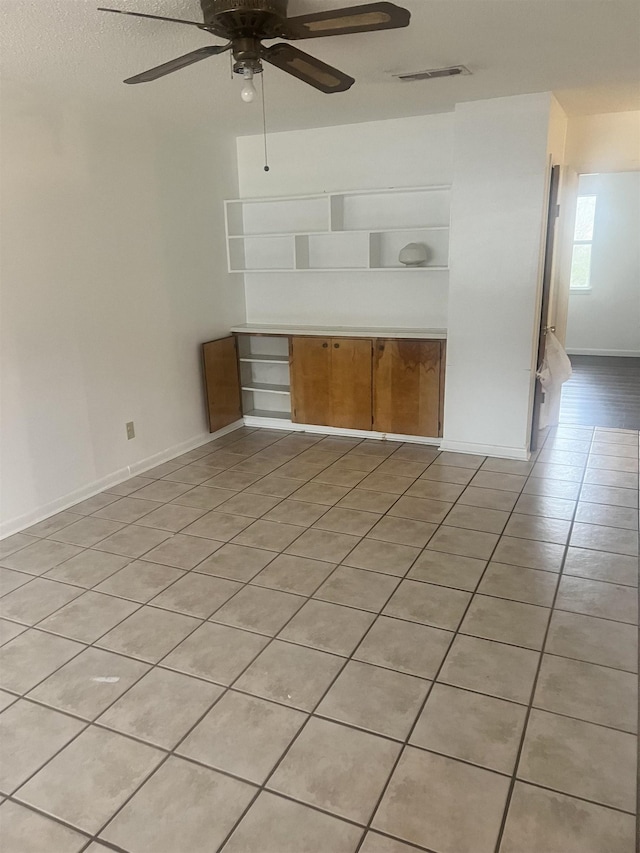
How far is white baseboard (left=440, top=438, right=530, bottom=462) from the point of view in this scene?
4.20 metres

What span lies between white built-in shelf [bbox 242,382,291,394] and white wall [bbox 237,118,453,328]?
55 centimetres

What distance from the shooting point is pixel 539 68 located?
3088 mm

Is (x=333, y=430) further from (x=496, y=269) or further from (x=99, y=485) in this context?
(x=99, y=485)

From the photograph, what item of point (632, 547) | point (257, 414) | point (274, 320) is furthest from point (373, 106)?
point (632, 547)

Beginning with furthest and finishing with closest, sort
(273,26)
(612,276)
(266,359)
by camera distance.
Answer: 1. (612,276)
2. (266,359)
3. (273,26)

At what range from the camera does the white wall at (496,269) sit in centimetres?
377

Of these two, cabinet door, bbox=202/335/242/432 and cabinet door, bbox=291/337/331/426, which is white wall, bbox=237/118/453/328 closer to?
cabinet door, bbox=291/337/331/426

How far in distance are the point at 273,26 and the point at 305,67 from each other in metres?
0.24

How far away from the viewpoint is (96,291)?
3.67m

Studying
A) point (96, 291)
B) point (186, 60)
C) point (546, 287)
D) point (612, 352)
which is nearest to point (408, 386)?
point (546, 287)

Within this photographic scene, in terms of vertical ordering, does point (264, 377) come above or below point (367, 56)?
below

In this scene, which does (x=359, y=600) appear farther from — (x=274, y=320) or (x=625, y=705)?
(x=274, y=320)

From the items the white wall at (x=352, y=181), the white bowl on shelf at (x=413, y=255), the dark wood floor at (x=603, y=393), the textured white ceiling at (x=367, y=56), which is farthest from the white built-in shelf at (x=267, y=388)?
the dark wood floor at (x=603, y=393)

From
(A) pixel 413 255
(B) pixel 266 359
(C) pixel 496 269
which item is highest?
(A) pixel 413 255
